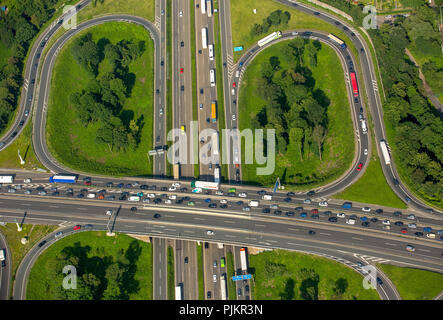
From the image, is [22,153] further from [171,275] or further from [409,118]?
[409,118]

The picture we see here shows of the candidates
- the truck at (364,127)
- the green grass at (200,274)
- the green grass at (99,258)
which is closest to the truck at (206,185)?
the green grass at (200,274)

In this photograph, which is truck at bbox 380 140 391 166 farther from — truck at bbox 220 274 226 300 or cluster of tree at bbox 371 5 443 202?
truck at bbox 220 274 226 300

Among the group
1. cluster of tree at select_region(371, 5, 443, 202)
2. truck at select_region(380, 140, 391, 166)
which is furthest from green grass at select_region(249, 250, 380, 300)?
truck at select_region(380, 140, 391, 166)

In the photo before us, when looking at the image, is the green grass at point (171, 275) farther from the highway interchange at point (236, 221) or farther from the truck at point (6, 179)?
the truck at point (6, 179)

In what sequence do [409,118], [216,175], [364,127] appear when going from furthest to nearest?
[364,127] → [409,118] → [216,175]
